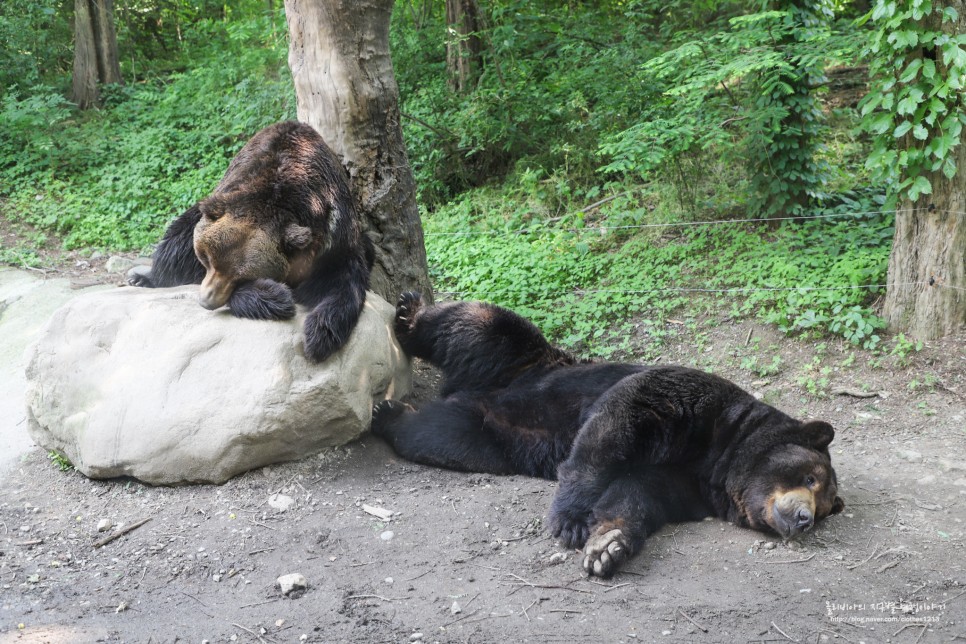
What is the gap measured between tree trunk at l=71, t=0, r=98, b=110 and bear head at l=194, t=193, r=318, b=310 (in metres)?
10.00

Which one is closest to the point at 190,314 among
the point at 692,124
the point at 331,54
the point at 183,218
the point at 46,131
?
the point at 183,218

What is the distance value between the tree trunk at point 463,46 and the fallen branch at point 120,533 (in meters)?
7.90

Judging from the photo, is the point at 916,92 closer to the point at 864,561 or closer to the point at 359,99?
the point at 864,561

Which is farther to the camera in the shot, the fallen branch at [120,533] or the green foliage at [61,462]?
the green foliage at [61,462]

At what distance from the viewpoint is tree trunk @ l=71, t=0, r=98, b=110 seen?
1309 centimetres

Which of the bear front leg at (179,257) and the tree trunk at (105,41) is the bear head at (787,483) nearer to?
the bear front leg at (179,257)

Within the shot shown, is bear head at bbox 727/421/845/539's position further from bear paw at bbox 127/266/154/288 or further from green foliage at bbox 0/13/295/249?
green foliage at bbox 0/13/295/249

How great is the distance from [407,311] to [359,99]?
1542 millimetres

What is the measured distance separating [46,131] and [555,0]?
25.3 ft

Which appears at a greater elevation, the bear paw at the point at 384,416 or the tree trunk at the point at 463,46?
the tree trunk at the point at 463,46

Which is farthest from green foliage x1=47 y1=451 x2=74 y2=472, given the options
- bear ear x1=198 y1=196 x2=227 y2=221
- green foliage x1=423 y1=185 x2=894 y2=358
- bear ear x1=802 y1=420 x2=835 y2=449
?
bear ear x1=802 y1=420 x2=835 y2=449

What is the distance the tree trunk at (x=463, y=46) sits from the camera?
35.1 feet

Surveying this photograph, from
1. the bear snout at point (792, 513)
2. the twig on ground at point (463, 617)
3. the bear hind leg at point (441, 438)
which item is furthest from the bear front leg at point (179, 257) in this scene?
the bear snout at point (792, 513)

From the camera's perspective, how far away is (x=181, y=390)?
4.57 meters
